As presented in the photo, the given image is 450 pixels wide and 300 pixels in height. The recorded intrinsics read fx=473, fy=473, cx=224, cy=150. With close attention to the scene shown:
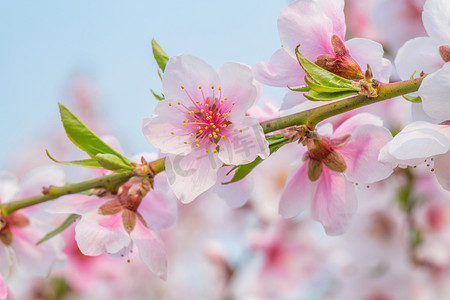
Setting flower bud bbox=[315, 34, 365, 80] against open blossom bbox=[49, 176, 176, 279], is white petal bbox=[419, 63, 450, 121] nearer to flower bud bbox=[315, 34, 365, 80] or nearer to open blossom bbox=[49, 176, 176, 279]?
flower bud bbox=[315, 34, 365, 80]

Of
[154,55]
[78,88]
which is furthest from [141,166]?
[78,88]

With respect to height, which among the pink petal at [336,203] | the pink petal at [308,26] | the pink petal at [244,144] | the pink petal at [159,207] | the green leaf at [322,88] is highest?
the pink petal at [308,26]

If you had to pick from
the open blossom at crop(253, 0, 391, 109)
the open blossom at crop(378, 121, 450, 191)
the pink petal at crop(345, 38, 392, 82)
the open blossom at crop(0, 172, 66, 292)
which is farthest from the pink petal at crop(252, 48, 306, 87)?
the open blossom at crop(0, 172, 66, 292)

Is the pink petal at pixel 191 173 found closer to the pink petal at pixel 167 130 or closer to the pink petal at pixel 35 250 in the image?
the pink petal at pixel 167 130

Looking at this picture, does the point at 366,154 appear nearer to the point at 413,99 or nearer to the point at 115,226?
the point at 413,99

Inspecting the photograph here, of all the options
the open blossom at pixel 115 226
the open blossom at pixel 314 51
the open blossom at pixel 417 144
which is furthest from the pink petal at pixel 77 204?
the open blossom at pixel 417 144

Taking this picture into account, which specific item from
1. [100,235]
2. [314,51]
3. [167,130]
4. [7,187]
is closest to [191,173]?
[167,130]
